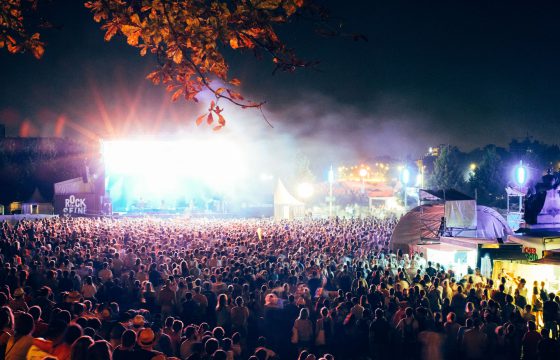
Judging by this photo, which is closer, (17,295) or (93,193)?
(17,295)

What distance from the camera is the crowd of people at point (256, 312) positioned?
5723 mm

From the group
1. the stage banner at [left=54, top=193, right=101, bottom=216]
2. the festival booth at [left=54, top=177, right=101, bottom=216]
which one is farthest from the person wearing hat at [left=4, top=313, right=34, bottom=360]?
the stage banner at [left=54, top=193, right=101, bottom=216]

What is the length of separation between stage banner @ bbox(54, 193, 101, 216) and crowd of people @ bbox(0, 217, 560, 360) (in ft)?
73.8

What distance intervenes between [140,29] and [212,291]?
653cm

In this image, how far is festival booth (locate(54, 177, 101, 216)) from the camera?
36.3 meters

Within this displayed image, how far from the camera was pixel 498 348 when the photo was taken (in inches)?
290

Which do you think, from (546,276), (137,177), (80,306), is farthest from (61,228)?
(137,177)

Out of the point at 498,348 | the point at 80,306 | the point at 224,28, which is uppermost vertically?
the point at 224,28

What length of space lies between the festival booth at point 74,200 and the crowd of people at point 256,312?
74.0 feet

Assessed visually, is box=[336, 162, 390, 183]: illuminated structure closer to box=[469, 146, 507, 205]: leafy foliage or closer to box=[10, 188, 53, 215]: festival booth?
box=[469, 146, 507, 205]: leafy foliage

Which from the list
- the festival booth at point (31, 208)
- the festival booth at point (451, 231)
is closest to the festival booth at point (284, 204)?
the festival booth at point (451, 231)

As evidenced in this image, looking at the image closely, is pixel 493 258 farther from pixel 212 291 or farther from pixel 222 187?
pixel 222 187

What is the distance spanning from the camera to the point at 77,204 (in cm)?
3681

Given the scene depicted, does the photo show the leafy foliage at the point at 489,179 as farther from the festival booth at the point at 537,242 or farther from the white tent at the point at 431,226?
the festival booth at the point at 537,242
